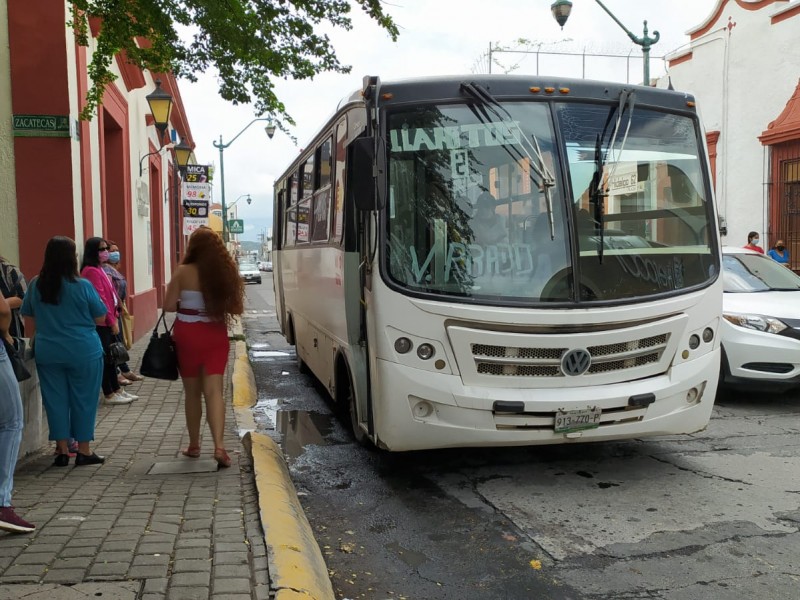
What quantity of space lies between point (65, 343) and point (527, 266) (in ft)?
10.8

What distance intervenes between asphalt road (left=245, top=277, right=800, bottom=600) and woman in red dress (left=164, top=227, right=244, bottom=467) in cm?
92

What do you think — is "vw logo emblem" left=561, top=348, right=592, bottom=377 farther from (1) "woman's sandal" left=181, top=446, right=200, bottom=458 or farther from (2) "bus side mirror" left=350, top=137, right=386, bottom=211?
(1) "woman's sandal" left=181, top=446, right=200, bottom=458

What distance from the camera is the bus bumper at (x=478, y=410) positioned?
17.3ft

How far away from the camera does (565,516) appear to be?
5008mm

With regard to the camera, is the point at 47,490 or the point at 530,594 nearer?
the point at 530,594

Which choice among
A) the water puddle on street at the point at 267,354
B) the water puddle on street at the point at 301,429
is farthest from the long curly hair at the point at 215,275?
the water puddle on street at the point at 267,354

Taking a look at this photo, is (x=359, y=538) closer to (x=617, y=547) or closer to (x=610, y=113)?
(x=617, y=547)

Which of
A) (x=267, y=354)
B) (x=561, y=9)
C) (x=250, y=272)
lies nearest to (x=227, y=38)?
(x=267, y=354)

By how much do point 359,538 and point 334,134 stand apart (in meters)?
3.83

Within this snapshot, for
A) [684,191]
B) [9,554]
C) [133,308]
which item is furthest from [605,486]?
[133,308]

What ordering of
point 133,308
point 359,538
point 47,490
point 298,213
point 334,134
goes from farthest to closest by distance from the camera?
point 133,308 < point 298,213 < point 334,134 < point 47,490 < point 359,538

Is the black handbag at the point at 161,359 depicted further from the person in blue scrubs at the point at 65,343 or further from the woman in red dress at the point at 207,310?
the person in blue scrubs at the point at 65,343

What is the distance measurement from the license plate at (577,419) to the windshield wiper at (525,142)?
3.94 ft

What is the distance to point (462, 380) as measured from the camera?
17.4 feet
